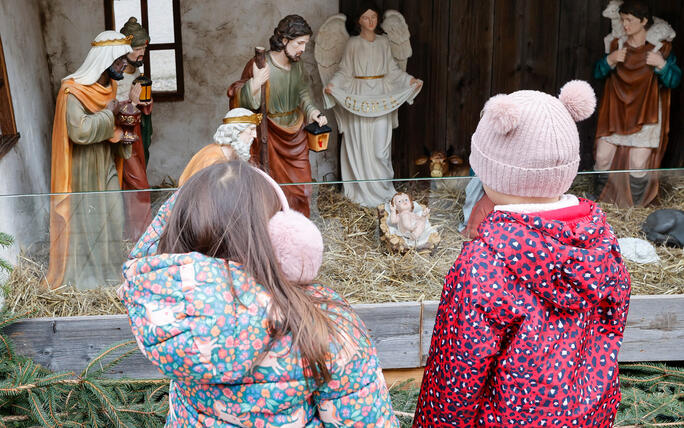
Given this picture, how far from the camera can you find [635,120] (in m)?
5.83

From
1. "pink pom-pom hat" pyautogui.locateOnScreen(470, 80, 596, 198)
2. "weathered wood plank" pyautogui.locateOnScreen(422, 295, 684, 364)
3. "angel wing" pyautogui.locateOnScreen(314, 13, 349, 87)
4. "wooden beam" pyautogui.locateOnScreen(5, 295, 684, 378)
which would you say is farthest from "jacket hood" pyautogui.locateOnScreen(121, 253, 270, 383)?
"angel wing" pyautogui.locateOnScreen(314, 13, 349, 87)

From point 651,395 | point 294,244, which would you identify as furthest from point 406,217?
point 294,244

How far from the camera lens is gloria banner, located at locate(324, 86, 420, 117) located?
582 centimetres

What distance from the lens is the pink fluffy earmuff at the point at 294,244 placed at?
163cm

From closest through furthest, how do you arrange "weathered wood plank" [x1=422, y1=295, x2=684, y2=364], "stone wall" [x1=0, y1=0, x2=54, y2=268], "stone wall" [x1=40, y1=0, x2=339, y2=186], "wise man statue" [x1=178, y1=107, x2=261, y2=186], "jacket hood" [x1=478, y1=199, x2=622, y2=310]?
"jacket hood" [x1=478, y1=199, x2=622, y2=310], "weathered wood plank" [x1=422, y1=295, x2=684, y2=364], "wise man statue" [x1=178, y1=107, x2=261, y2=186], "stone wall" [x1=0, y1=0, x2=54, y2=268], "stone wall" [x1=40, y1=0, x2=339, y2=186]

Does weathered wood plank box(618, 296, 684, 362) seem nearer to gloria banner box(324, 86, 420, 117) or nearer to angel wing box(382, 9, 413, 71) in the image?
gloria banner box(324, 86, 420, 117)

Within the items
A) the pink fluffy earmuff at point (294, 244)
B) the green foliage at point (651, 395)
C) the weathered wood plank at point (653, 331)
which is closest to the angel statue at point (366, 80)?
the weathered wood plank at point (653, 331)

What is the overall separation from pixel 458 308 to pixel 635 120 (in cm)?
441

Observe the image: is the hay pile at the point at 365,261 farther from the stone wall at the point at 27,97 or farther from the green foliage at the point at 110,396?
the stone wall at the point at 27,97

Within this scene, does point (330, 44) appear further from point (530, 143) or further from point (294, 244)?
point (294, 244)

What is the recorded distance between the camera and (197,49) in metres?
6.50

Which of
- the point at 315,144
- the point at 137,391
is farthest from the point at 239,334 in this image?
the point at 315,144

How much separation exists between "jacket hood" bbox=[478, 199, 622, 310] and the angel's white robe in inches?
157

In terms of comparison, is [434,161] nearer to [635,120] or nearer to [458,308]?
[635,120]
